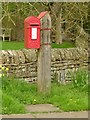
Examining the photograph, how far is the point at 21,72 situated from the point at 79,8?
2808mm

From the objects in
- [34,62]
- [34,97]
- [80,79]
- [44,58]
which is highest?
[44,58]

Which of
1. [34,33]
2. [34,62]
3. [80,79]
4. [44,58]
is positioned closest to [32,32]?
[34,33]

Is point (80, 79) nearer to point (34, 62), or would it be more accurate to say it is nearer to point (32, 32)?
point (34, 62)

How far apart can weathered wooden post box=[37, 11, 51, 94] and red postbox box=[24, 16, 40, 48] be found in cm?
15

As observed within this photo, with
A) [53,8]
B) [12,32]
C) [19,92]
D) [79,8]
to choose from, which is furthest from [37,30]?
[12,32]

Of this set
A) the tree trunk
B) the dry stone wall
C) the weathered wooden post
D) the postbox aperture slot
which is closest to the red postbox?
the postbox aperture slot

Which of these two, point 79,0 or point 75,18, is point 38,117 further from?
point 75,18

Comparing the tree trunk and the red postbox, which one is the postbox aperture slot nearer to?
the red postbox

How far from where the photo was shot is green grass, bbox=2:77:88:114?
6668 millimetres

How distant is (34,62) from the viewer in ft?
32.9

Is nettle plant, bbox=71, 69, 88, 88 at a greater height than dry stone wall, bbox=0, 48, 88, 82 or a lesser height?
lesser

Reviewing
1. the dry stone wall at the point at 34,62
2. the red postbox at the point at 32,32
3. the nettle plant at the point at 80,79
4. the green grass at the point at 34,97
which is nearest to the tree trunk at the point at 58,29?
the dry stone wall at the point at 34,62

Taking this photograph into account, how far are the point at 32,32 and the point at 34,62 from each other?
2.31 m

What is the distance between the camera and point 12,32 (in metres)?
18.5
